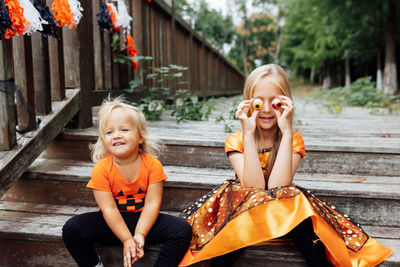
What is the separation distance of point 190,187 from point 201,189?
6cm

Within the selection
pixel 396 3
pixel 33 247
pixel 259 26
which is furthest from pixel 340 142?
pixel 259 26

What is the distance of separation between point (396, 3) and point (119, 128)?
1140 cm

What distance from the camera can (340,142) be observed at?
2355 mm

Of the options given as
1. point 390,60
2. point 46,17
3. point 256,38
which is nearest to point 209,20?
point 256,38

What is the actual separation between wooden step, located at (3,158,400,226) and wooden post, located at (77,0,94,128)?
1.93 feet

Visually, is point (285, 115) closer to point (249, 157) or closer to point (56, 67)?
point (249, 157)

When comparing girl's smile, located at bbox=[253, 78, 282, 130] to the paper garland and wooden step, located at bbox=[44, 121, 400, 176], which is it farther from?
the paper garland

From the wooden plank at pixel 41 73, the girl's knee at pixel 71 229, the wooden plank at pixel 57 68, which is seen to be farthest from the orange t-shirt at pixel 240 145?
the wooden plank at pixel 57 68

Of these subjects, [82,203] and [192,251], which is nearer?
[192,251]

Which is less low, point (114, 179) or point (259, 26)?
point (259, 26)

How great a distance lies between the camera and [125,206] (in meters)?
1.58

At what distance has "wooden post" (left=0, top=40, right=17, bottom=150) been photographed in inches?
63.5

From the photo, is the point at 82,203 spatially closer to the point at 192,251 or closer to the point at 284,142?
the point at 192,251

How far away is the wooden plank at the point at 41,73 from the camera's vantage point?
2066 millimetres
